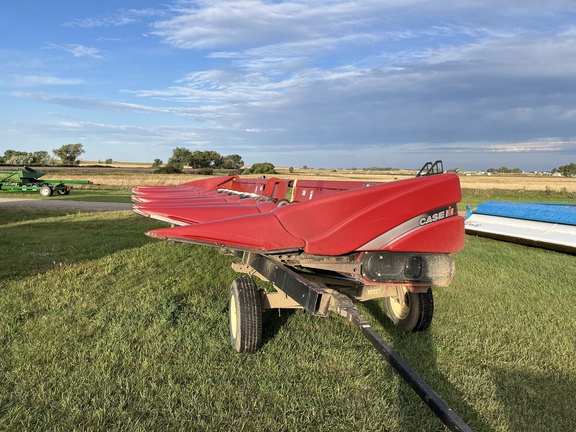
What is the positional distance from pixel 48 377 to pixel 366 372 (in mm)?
2279

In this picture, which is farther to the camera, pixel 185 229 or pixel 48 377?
pixel 185 229

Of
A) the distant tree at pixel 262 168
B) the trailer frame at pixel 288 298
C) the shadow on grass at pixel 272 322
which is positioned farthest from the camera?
the distant tree at pixel 262 168

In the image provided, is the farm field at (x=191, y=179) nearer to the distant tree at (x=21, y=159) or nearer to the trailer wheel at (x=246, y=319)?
the trailer wheel at (x=246, y=319)

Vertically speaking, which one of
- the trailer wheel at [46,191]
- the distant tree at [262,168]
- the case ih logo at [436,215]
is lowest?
the trailer wheel at [46,191]

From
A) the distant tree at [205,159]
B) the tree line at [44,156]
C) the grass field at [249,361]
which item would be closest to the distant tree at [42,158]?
the tree line at [44,156]

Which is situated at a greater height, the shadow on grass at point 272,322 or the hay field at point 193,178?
the hay field at point 193,178

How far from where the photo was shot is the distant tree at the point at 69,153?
3076 inches

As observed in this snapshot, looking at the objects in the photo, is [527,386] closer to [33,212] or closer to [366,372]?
[366,372]

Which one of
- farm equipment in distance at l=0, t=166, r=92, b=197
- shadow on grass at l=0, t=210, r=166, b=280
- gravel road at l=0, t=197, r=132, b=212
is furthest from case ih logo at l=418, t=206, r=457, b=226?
farm equipment in distance at l=0, t=166, r=92, b=197

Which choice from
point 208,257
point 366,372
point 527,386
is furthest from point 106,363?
point 208,257

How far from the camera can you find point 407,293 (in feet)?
13.0

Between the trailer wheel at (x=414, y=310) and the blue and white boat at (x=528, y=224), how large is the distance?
5908 millimetres

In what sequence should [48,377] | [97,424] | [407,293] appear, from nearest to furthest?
[97,424] → [48,377] → [407,293]

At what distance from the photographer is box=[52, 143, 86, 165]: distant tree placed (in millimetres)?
78125
